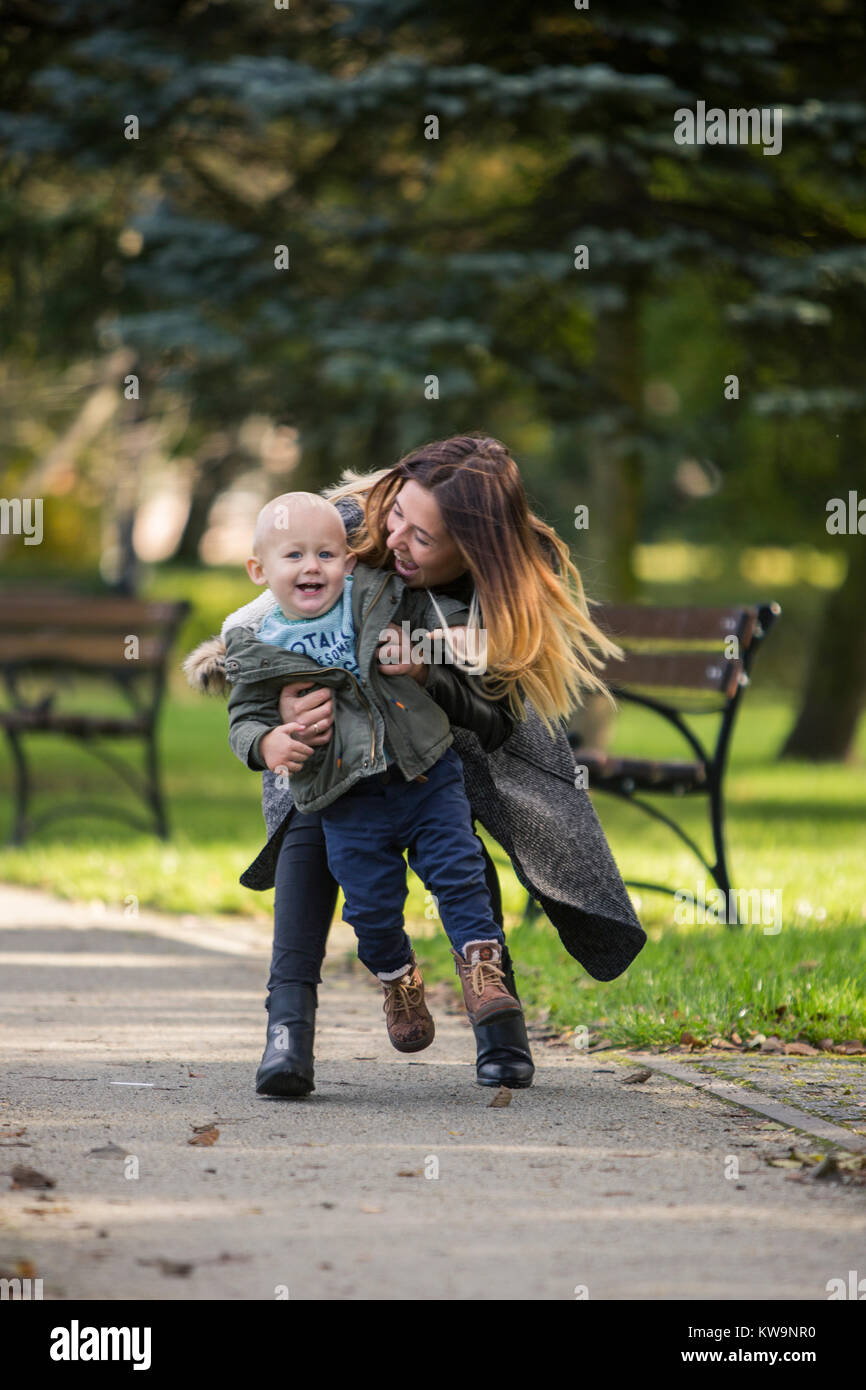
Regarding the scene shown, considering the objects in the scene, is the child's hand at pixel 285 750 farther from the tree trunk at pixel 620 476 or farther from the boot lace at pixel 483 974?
the tree trunk at pixel 620 476

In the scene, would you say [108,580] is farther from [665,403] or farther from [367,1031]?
[367,1031]

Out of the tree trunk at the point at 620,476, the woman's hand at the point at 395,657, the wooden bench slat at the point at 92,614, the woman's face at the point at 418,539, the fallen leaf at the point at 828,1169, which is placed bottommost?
the fallen leaf at the point at 828,1169

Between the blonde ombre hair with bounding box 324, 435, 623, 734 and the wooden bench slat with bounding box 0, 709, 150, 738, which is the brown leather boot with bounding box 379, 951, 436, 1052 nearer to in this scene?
the blonde ombre hair with bounding box 324, 435, 623, 734

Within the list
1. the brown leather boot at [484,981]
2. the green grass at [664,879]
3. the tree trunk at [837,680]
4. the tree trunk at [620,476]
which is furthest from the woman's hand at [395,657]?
the tree trunk at [837,680]

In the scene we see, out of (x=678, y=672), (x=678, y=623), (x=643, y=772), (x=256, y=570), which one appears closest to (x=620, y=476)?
(x=678, y=623)

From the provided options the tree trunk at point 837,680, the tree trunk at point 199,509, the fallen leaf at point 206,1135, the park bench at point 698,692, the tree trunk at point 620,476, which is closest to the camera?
the fallen leaf at point 206,1135

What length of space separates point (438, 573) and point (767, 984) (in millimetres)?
1667

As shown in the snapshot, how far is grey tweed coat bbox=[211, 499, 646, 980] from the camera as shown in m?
4.25

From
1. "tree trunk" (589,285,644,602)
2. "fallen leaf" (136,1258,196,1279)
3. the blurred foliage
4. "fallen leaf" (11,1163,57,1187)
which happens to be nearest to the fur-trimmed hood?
"fallen leaf" (11,1163,57,1187)

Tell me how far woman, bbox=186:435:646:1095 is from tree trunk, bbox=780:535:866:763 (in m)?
10.5

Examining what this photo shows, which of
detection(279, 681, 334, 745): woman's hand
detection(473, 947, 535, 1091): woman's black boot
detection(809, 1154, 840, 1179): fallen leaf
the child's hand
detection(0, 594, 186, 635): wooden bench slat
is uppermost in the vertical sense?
detection(0, 594, 186, 635): wooden bench slat

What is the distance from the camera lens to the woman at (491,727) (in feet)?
13.1

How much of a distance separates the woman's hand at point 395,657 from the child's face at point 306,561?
0.15 m
